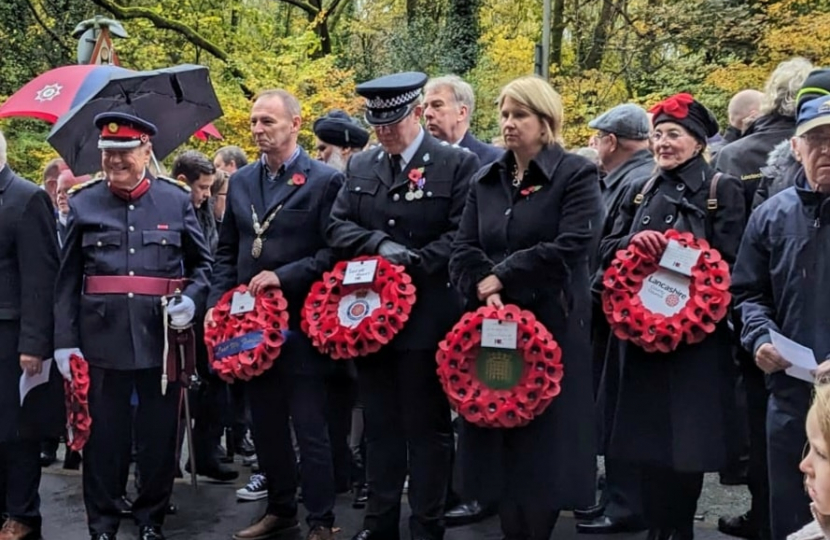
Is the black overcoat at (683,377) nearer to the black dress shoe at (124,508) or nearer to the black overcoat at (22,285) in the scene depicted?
the black dress shoe at (124,508)

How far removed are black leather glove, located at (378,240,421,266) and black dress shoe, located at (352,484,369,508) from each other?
1.74 metres

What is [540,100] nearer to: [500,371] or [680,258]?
[680,258]

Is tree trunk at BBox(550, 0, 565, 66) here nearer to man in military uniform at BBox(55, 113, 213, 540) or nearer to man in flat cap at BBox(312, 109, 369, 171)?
man in flat cap at BBox(312, 109, 369, 171)

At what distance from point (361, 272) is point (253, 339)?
66cm

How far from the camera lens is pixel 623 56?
20234 millimetres

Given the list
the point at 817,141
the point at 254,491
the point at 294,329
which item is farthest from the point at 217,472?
the point at 817,141

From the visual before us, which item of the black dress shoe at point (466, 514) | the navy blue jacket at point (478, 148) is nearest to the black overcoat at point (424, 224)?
the navy blue jacket at point (478, 148)

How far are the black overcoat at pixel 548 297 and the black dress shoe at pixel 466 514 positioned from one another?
3.44ft

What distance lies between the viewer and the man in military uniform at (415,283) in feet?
15.4

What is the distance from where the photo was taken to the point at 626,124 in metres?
5.43

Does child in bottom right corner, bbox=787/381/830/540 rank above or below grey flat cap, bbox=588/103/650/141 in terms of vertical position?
below

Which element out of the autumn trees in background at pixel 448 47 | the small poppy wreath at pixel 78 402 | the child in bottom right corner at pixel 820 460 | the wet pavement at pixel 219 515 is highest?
the autumn trees in background at pixel 448 47

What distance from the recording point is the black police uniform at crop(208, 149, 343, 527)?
16.3ft

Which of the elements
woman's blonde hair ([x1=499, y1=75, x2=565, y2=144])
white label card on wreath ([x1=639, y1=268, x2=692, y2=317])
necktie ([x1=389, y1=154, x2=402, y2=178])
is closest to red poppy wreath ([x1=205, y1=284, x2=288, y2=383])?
necktie ([x1=389, y1=154, x2=402, y2=178])
